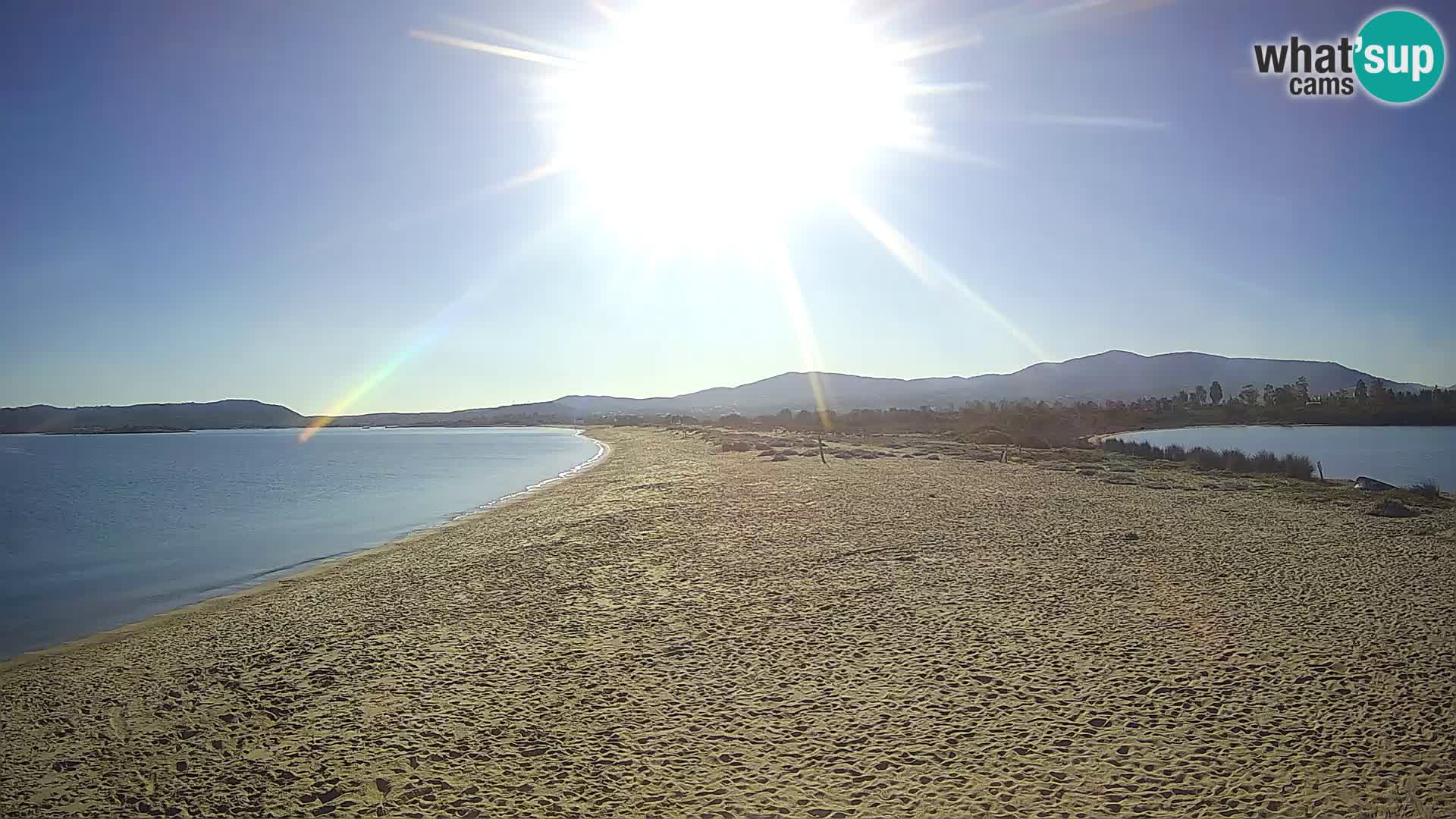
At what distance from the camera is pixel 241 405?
190m

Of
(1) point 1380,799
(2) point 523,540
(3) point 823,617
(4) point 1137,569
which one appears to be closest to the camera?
(1) point 1380,799

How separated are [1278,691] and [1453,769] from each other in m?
1.41

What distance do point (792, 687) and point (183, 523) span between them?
23965mm

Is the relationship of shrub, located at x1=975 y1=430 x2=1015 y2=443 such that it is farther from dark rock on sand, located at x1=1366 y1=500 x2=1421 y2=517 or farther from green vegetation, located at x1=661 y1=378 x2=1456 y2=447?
dark rock on sand, located at x1=1366 y1=500 x2=1421 y2=517

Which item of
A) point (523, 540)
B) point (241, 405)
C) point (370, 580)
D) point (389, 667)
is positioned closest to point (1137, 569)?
point (389, 667)

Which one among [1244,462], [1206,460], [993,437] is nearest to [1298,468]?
[1244,462]

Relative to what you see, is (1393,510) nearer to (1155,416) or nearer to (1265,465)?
(1265,465)

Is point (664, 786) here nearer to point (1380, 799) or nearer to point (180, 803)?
point (180, 803)

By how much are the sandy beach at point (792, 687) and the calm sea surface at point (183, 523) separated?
2543 millimetres

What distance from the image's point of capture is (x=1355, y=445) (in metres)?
45.4

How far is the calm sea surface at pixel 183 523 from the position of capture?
1297cm

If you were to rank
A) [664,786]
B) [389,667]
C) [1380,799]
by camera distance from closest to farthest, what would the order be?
1. [1380,799]
2. [664,786]
3. [389,667]

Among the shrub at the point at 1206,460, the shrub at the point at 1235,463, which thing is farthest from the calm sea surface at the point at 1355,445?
the shrub at the point at 1206,460

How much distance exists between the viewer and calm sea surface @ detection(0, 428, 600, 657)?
1297cm
